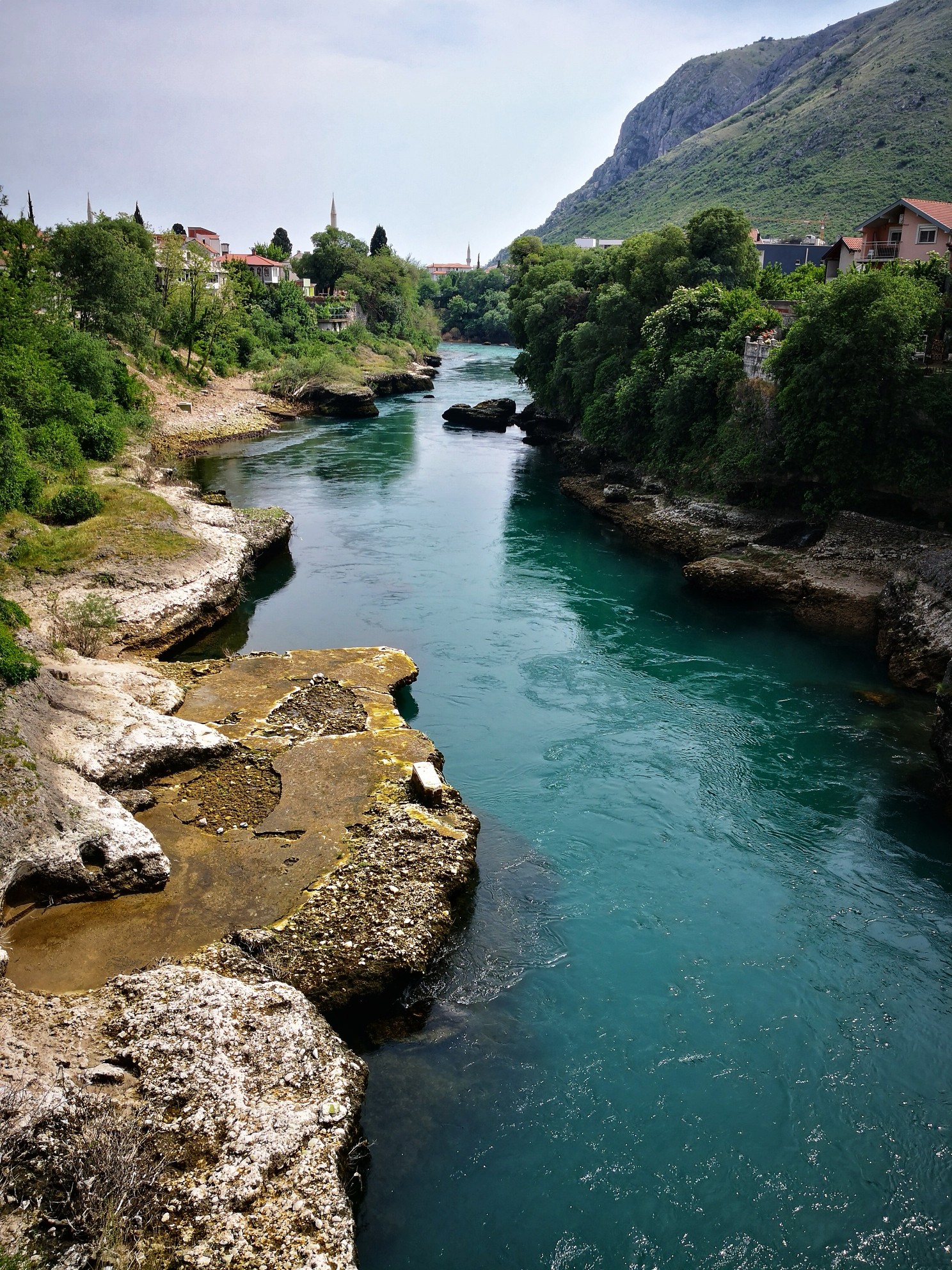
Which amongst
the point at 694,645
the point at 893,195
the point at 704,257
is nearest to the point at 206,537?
the point at 694,645

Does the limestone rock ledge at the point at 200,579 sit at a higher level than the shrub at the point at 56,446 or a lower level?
lower

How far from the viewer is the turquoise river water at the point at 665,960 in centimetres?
1076

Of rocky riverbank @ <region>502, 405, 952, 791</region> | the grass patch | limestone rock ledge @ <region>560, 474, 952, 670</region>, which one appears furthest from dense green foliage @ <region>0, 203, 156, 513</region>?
limestone rock ledge @ <region>560, 474, 952, 670</region>

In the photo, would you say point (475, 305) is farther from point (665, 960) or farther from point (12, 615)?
point (665, 960)

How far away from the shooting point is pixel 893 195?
81438 millimetres

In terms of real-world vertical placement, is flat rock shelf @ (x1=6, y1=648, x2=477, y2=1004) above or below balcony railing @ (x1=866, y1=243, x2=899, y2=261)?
below

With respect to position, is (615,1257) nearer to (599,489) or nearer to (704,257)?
(599,489)

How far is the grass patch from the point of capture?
25.5 m

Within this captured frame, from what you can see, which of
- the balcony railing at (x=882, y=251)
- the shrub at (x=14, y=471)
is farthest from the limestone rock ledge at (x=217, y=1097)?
the balcony railing at (x=882, y=251)

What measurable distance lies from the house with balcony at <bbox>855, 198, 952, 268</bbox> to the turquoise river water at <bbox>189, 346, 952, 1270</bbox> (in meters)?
25.2

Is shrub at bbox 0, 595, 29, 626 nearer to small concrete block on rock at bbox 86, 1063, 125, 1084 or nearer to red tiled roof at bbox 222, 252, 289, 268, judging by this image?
small concrete block on rock at bbox 86, 1063, 125, 1084

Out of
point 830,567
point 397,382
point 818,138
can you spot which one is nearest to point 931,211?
point 830,567

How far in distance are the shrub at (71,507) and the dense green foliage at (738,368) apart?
2246cm

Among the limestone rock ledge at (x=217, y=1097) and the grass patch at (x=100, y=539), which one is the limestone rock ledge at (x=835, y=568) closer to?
the grass patch at (x=100, y=539)
